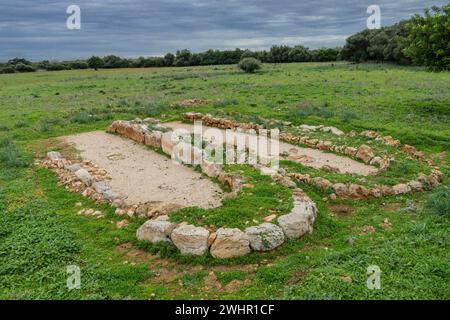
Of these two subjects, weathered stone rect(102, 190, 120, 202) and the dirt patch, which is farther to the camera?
Answer: weathered stone rect(102, 190, 120, 202)

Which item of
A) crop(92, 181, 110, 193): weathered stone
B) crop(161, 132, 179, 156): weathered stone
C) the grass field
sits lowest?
the grass field

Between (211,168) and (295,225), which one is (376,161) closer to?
(211,168)

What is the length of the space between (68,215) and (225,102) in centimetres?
1477

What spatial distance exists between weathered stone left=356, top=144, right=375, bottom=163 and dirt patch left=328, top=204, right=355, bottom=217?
135 inches

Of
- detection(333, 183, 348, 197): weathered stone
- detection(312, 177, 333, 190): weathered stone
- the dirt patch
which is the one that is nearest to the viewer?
the dirt patch

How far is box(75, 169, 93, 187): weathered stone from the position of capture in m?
11.2

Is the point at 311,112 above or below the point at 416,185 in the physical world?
above

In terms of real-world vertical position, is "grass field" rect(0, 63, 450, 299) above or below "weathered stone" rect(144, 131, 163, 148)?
below

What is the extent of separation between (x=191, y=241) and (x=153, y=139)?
8.09 m

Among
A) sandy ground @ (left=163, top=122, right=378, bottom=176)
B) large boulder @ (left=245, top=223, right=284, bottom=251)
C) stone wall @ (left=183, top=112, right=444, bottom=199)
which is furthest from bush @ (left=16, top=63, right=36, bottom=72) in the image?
large boulder @ (left=245, top=223, right=284, bottom=251)

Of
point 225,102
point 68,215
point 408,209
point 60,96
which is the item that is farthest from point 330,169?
point 60,96

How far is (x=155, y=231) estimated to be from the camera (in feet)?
26.2

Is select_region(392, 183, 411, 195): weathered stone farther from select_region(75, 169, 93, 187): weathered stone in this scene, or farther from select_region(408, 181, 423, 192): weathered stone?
select_region(75, 169, 93, 187): weathered stone

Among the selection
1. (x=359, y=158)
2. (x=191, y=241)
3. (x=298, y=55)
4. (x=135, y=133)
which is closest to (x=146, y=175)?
(x=135, y=133)
